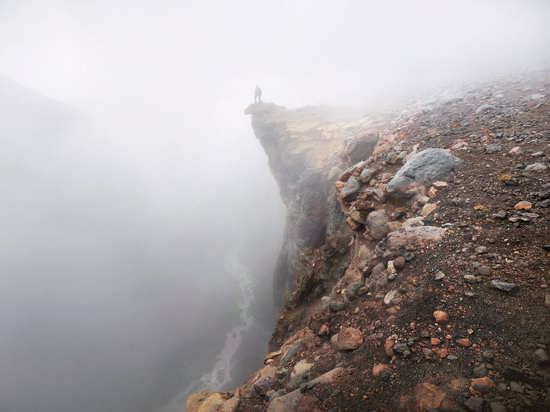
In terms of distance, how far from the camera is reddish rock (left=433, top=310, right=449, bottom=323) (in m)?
4.17

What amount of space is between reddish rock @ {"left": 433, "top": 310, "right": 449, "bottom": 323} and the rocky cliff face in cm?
2

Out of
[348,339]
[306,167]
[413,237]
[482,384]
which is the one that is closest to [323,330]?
[348,339]

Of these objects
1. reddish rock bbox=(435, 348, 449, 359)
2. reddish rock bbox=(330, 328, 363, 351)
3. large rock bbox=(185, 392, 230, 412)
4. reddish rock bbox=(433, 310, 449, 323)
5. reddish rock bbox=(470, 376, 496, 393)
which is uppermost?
reddish rock bbox=(433, 310, 449, 323)

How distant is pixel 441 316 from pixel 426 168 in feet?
15.0

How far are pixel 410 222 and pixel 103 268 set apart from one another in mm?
40615

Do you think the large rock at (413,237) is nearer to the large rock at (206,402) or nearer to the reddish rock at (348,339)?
the reddish rock at (348,339)

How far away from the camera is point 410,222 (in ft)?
21.2

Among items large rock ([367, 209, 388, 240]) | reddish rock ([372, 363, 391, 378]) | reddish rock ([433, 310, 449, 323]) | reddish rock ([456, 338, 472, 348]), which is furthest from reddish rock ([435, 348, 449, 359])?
large rock ([367, 209, 388, 240])

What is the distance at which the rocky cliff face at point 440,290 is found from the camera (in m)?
3.53

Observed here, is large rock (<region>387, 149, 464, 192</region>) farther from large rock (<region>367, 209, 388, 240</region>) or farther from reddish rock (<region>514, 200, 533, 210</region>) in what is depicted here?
reddish rock (<region>514, 200, 533, 210</region>)

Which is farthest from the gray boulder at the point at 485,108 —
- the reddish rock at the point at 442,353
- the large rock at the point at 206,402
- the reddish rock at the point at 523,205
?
the large rock at the point at 206,402

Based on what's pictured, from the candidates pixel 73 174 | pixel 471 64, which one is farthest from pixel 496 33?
pixel 73 174

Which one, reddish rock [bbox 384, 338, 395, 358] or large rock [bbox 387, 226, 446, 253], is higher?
large rock [bbox 387, 226, 446, 253]

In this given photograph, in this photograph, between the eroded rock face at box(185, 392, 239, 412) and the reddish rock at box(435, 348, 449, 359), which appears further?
the eroded rock face at box(185, 392, 239, 412)
